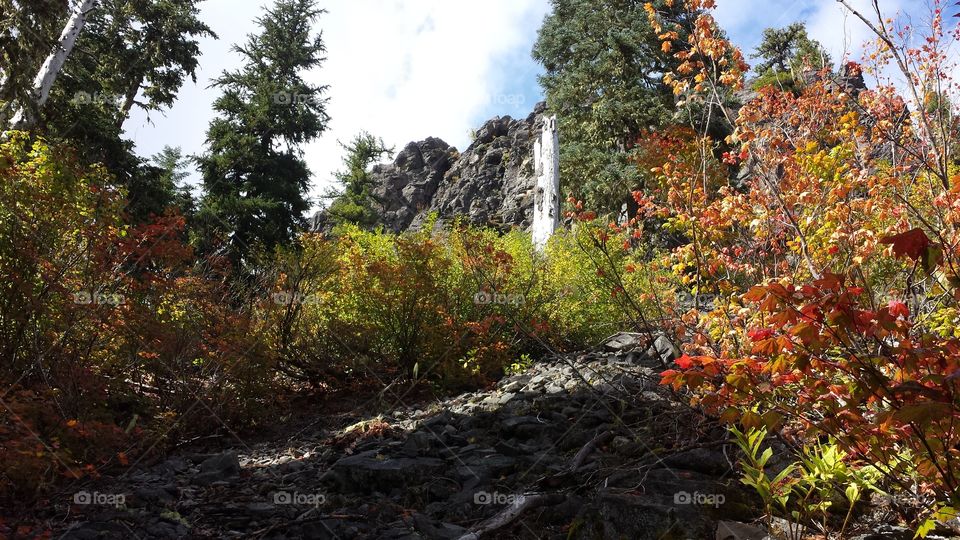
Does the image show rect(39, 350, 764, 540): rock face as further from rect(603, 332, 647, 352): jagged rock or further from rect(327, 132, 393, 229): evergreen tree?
rect(327, 132, 393, 229): evergreen tree

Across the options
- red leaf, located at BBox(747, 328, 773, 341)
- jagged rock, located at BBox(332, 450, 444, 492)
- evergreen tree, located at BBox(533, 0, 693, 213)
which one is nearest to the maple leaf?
red leaf, located at BBox(747, 328, 773, 341)

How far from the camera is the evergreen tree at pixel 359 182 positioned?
29109 millimetres

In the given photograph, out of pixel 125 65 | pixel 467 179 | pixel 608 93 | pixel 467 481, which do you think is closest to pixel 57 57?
pixel 125 65

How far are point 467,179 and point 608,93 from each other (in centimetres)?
1653

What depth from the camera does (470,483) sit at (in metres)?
4.29

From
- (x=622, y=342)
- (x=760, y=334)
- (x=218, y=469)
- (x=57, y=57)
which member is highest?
(x=57, y=57)

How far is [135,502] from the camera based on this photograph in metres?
4.01

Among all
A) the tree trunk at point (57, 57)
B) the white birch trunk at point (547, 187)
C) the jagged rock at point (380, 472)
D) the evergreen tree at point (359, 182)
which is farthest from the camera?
the evergreen tree at point (359, 182)

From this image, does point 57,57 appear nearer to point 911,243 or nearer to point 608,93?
point 911,243

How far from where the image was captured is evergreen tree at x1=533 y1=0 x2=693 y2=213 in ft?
53.4

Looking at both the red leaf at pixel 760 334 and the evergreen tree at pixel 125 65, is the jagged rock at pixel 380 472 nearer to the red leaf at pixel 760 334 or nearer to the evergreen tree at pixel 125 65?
the red leaf at pixel 760 334

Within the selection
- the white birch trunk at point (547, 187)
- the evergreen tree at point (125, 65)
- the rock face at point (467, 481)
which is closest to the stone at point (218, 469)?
the rock face at point (467, 481)

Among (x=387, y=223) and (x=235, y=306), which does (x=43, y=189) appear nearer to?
(x=235, y=306)

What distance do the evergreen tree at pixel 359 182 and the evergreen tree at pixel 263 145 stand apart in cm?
909
